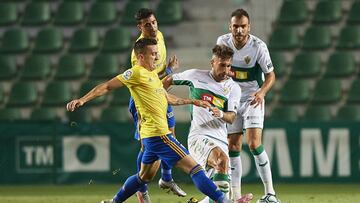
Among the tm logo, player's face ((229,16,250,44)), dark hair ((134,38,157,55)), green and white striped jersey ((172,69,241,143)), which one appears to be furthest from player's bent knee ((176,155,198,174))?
the tm logo

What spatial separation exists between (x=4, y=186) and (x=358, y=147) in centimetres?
538

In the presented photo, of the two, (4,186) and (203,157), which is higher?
(203,157)

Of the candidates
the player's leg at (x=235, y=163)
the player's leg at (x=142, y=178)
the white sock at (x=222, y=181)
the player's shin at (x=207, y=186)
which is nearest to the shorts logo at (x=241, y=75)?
the player's leg at (x=235, y=163)

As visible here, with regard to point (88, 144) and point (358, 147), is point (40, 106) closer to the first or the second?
point (88, 144)

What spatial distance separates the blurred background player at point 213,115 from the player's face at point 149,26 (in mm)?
787

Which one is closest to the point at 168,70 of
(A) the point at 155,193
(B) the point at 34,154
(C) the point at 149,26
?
(C) the point at 149,26

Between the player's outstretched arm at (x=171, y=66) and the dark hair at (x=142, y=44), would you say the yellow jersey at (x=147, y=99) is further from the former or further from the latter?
the player's outstretched arm at (x=171, y=66)

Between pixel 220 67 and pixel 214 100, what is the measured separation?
32cm

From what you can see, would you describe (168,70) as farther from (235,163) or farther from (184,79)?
(235,163)

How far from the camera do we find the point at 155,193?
1386 cm

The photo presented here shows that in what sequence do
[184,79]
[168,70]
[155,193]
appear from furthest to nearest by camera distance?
[155,193] < [168,70] < [184,79]

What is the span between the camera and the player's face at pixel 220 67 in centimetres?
968

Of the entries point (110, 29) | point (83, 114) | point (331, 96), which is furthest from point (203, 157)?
point (110, 29)

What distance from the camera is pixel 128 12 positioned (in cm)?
1962
